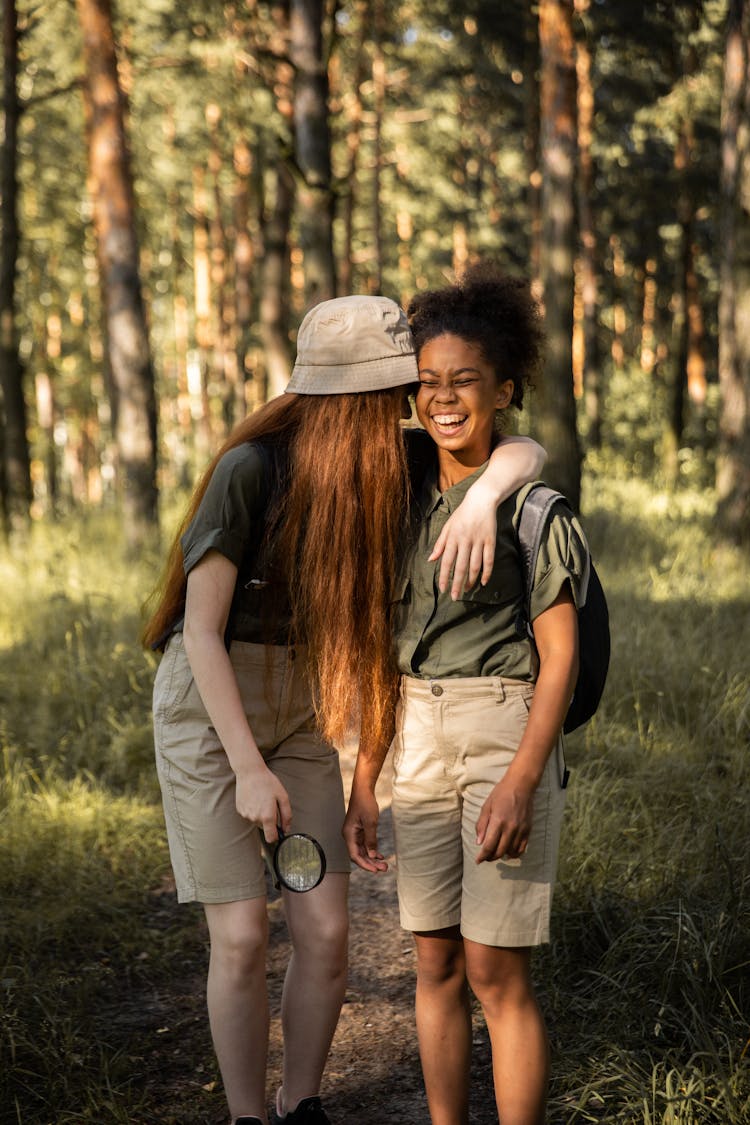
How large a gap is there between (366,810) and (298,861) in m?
0.22

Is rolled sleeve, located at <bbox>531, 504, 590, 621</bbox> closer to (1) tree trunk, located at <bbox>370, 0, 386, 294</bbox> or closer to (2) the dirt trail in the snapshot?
(2) the dirt trail

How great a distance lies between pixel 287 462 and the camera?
2.69 meters

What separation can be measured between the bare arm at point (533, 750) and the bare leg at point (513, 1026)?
238 millimetres

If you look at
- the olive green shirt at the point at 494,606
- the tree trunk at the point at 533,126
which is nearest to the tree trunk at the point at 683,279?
the tree trunk at the point at 533,126

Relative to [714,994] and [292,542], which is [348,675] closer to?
[292,542]

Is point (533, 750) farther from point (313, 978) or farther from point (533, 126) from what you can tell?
point (533, 126)

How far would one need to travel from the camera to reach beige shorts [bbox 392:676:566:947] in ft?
8.16

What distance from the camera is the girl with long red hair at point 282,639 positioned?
261cm

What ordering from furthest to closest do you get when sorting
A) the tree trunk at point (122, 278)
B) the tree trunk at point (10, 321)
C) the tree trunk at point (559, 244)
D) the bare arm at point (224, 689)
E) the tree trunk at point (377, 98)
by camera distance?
the tree trunk at point (377, 98) → the tree trunk at point (10, 321) → the tree trunk at point (559, 244) → the tree trunk at point (122, 278) → the bare arm at point (224, 689)

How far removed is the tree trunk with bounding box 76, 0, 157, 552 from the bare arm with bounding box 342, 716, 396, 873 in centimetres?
825

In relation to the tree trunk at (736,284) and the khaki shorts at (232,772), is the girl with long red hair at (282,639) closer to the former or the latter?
the khaki shorts at (232,772)

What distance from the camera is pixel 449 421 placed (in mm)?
2590

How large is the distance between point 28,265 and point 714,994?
28241mm

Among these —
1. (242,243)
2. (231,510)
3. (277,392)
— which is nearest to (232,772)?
(231,510)
